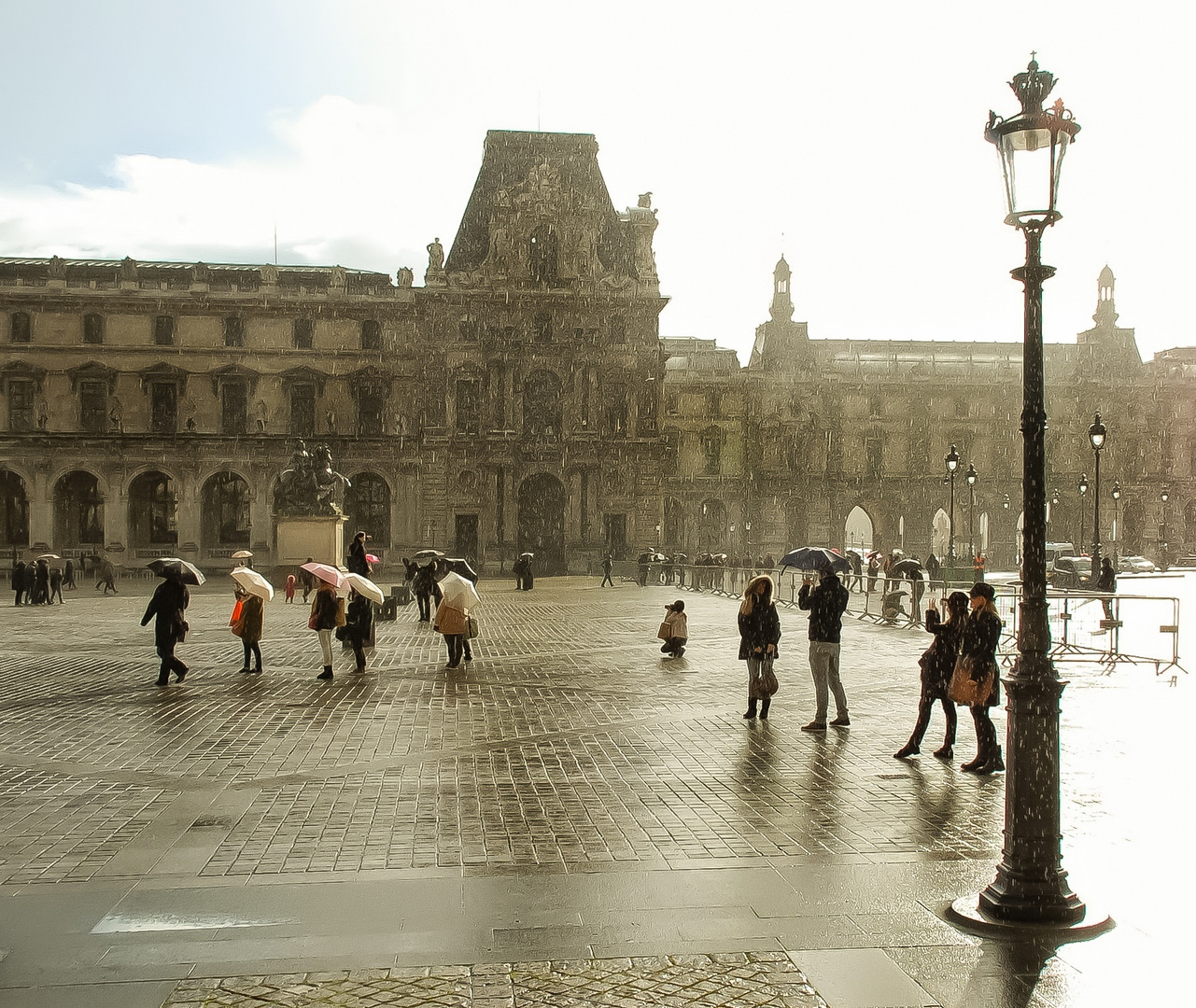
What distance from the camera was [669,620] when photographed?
18.2 m

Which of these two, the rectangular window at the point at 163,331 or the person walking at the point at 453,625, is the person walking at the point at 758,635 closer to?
the person walking at the point at 453,625

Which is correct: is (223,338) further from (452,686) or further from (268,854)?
(268,854)

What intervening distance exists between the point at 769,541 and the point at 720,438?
7.37 metres

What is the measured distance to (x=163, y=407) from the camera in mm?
55188

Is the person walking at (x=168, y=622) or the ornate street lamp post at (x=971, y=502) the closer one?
the person walking at (x=168, y=622)

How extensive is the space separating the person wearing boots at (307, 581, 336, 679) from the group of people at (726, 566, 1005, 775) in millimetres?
5688

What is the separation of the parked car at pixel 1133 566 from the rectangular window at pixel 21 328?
5286 cm

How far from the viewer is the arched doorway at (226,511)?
55312 mm

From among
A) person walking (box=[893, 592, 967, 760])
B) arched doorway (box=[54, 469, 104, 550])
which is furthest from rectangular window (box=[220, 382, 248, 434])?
person walking (box=[893, 592, 967, 760])

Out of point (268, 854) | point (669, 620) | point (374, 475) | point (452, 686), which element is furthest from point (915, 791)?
point (374, 475)

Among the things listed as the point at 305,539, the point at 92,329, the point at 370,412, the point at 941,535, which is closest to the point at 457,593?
the point at 305,539

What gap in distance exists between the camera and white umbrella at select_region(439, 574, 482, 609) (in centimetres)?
1622

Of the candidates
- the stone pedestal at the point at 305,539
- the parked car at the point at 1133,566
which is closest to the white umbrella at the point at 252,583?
the stone pedestal at the point at 305,539

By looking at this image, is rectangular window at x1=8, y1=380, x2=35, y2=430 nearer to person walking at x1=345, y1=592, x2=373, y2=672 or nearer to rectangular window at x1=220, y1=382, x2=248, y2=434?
rectangular window at x1=220, y1=382, x2=248, y2=434
